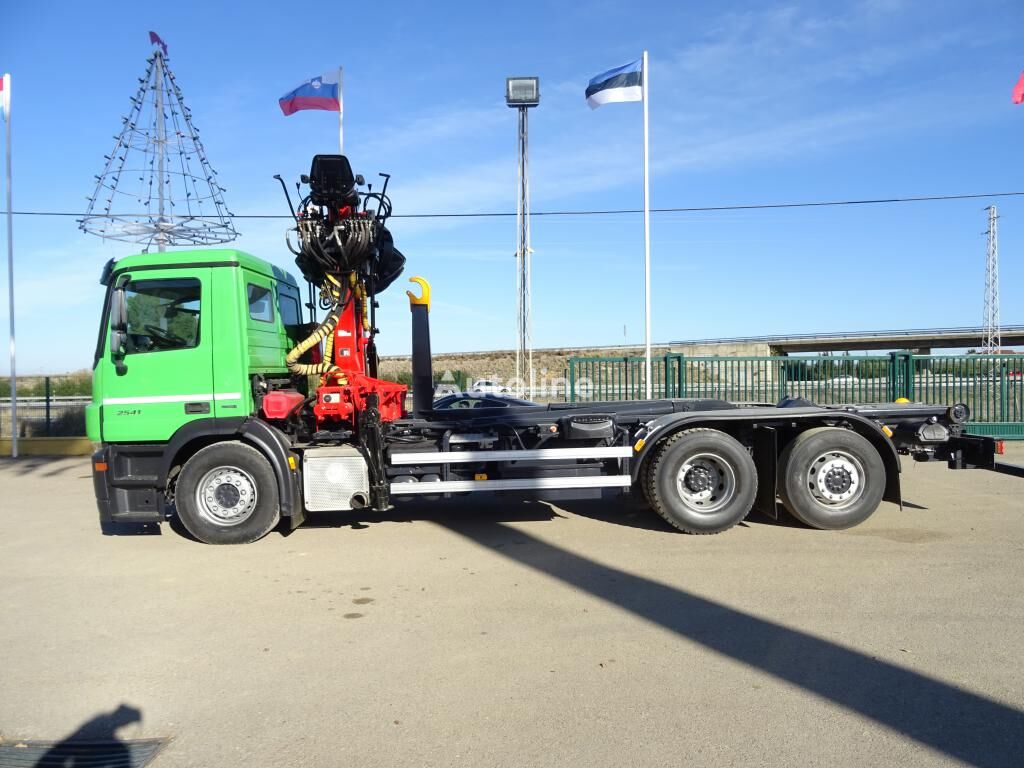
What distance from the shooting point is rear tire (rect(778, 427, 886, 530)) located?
24.0ft

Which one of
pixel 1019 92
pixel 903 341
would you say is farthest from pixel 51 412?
pixel 903 341

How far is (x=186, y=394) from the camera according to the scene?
7.04 m

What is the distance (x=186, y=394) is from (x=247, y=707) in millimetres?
4081

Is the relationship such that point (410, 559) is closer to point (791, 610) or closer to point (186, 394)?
point (186, 394)

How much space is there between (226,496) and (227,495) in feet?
0.05

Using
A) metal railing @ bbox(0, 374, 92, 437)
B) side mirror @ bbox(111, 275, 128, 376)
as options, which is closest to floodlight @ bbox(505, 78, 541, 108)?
metal railing @ bbox(0, 374, 92, 437)

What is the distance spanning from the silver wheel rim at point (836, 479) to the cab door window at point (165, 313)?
6.46m

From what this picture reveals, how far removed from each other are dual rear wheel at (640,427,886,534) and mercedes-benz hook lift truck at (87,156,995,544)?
1 cm

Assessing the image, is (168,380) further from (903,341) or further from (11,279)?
(903,341)

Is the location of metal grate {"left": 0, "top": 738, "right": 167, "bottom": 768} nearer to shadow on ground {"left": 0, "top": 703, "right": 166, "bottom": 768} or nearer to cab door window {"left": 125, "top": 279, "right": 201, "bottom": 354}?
shadow on ground {"left": 0, "top": 703, "right": 166, "bottom": 768}

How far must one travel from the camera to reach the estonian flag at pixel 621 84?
49.9 ft

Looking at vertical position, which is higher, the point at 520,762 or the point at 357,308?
A: the point at 357,308

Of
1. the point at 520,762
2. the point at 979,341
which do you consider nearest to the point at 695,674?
the point at 520,762

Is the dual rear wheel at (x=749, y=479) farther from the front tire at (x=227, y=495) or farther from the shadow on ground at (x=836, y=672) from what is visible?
the front tire at (x=227, y=495)
